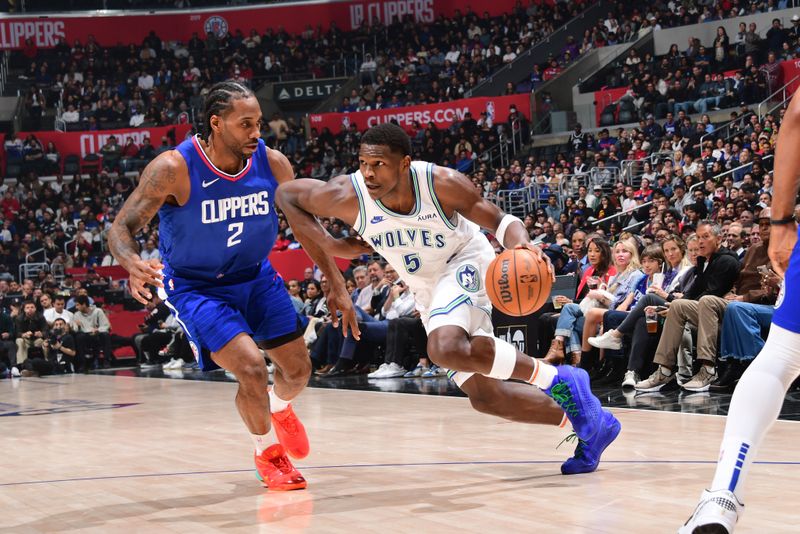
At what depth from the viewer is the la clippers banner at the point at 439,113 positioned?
23.4 meters

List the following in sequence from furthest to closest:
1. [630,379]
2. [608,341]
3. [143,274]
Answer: [608,341], [630,379], [143,274]

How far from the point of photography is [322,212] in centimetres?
485

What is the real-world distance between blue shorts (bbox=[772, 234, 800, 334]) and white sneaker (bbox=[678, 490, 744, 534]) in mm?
522

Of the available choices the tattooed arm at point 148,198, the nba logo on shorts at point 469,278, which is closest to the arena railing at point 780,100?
the nba logo on shorts at point 469,278

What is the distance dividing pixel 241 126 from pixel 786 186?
273 cm

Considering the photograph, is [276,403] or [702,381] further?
[702,381]

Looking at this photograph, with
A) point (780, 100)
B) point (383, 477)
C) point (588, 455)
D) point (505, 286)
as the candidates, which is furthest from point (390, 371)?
point (780, 100)

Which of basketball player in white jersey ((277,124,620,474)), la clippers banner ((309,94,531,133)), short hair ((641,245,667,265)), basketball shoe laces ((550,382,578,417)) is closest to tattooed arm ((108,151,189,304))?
basketball player in white jersey ((277,124,620,474))

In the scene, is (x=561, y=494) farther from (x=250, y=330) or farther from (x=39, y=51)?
(x=39, y=51)

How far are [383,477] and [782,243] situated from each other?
8.62 feet

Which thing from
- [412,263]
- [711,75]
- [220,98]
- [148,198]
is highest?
[711,75]

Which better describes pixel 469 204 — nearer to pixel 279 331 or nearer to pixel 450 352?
pixel 450 352

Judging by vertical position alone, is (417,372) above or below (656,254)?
below

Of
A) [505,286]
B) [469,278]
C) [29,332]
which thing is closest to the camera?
[505,286]
